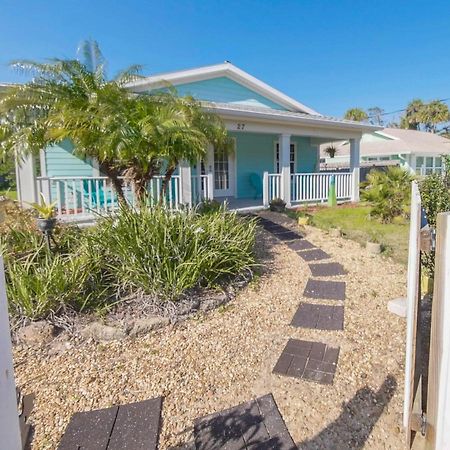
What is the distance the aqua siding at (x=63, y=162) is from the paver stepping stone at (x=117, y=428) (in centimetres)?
764

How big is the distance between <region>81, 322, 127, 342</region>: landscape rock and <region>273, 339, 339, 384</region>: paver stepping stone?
176 cm

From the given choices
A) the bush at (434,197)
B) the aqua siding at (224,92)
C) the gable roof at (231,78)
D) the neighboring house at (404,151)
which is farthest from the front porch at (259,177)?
the neighboring house at (404,151)

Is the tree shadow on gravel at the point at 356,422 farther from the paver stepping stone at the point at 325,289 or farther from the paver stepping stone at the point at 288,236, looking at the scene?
the paver stepping stone at the point at 288,236

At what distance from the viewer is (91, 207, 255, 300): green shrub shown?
4.00 metres

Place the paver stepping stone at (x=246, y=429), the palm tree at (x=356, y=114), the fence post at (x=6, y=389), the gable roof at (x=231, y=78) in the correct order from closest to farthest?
1. the fence post at (x=6, y=389)
2. the paver stepping stone at (x=246, y=429)
3. the gable roof at (x=231, y=78)
4. the palm tree at (x=356, y=114)

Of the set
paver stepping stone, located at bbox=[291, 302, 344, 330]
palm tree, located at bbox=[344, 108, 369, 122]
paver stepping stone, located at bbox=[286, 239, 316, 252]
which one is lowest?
paver stepping stone, located at bbox=[291, 302, 344, 330]

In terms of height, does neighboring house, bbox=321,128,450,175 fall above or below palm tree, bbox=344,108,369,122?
below

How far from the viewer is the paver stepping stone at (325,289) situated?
440 centimetres

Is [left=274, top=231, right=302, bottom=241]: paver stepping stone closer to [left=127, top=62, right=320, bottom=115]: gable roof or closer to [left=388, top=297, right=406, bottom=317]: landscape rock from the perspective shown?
[left=388, top=297, right=406, bottom=317]: landscape rock

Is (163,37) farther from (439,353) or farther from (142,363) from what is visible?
(439,353)

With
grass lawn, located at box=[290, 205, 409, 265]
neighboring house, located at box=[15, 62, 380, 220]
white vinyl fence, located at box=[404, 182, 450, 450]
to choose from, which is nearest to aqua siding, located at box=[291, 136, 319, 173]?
neighboring house, located at box=[15, 62, 380, 220]

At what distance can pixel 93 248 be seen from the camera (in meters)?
4.42

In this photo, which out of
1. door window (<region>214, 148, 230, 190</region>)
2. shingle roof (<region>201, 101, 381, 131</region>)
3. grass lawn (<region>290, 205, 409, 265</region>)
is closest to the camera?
grass lawn (<region>290, 205, 409, 265</region>)

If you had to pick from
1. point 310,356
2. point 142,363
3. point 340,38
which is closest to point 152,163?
point 142,363
